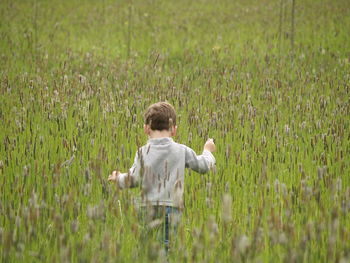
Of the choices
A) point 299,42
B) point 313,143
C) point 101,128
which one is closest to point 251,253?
point 313,143

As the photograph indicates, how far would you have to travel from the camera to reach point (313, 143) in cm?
442

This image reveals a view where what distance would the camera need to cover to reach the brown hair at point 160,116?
3.34 meters

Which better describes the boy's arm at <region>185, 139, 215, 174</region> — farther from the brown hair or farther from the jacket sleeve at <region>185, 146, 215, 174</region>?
the brown hair

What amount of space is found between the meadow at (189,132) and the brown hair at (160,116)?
1.26 feet

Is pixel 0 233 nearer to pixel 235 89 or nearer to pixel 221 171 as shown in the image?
pixel 221 171

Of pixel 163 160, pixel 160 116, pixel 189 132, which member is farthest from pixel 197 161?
pixel 189 132

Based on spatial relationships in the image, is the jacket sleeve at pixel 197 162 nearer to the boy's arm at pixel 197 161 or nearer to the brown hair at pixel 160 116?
the boy's arm at pixel 197 161

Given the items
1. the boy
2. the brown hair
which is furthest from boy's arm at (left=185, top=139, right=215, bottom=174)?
the brown hair

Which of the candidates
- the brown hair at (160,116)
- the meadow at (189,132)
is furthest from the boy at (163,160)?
the meadow at (189,132)

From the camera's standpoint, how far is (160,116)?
335 cm

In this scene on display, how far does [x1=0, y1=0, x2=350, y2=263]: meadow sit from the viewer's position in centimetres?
256

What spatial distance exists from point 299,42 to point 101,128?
7008 mm

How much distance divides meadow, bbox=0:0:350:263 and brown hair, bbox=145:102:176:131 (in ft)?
1.26

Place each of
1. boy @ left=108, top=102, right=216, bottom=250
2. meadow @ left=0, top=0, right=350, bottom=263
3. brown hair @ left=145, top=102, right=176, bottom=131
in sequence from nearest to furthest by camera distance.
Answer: meadow @ left=0, top=0, right=350, bottom=263 → boy @ left=108, top=102, right=216, bottom=250 → brown hair @ left=145, top=102, right=176, bottom=131
